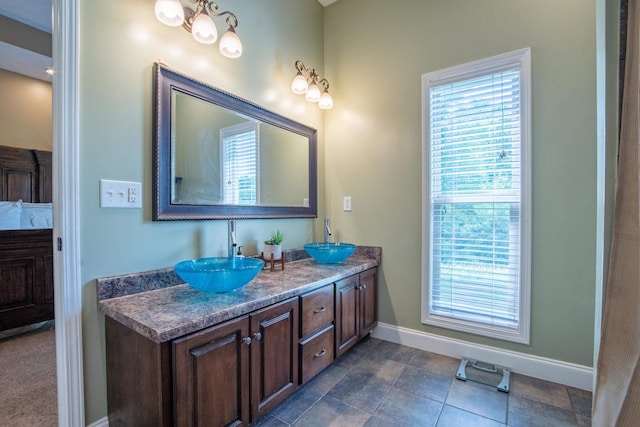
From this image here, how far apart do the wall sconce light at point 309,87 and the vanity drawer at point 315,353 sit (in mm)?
1812

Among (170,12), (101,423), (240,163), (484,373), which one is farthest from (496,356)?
(170,12)

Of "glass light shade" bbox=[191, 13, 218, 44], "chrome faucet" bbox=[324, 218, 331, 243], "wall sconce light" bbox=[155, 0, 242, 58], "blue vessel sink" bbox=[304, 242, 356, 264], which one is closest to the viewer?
"wall sconce light" bbox=[155, 0, 242, 58]

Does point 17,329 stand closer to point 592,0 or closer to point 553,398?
point 553,398

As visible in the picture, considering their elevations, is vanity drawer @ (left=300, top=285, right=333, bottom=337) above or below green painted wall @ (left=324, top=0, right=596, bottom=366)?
below

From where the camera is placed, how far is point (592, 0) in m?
1.75

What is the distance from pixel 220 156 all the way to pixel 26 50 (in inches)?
104

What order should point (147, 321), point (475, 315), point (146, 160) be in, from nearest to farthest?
1. point (147, 321)
2. point (146, 160)
3. point (475, 315)

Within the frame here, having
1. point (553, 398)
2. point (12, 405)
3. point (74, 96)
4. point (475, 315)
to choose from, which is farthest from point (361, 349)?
point (74, 96)

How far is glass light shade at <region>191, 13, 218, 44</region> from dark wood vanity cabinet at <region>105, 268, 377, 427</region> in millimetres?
1491

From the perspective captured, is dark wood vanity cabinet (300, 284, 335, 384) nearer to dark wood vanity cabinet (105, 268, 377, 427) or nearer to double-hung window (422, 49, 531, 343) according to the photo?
dark wood vanity cabinet (105, 268, 377, 427)

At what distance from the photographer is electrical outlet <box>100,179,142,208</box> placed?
1.35 metres

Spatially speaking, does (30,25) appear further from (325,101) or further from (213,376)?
(213,376)

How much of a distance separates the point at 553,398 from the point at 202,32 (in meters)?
2.89

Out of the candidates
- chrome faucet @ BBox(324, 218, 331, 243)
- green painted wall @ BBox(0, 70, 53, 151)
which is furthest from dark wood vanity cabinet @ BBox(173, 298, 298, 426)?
green painted wall @ BBox(0, 70, 53, 151)
